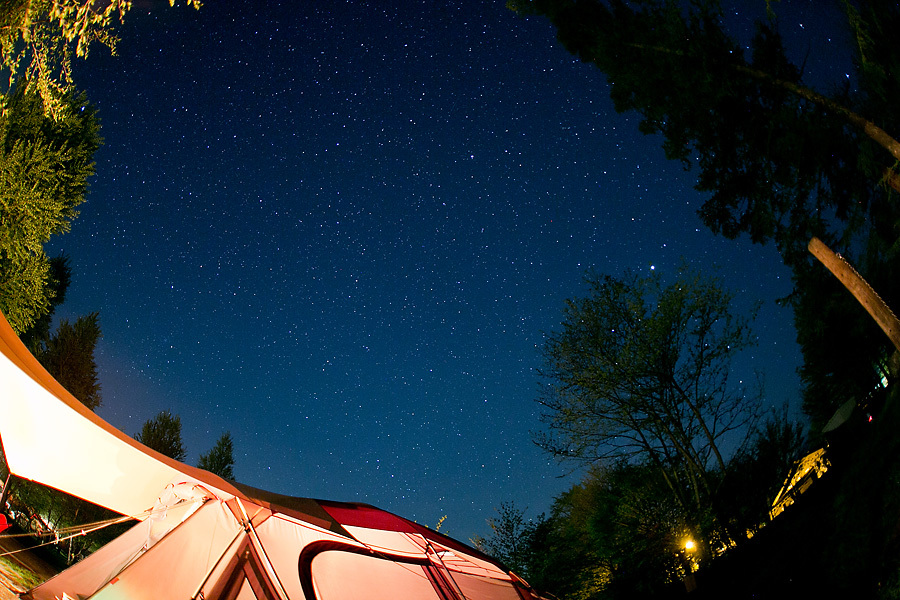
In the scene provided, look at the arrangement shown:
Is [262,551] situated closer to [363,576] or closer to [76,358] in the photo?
[363,576]

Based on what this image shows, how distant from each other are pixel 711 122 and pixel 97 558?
425 inches

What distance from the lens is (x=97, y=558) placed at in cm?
286

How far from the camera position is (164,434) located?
→ 733 inches

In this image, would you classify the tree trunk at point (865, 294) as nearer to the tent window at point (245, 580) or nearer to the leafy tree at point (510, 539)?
the tent window at point (245, 580)

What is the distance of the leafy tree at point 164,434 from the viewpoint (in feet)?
60.3

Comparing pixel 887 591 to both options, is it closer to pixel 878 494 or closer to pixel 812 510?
pixel 878 494

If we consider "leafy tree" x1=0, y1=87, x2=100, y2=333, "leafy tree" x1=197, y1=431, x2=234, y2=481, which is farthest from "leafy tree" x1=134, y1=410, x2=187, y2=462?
"leafy tree" x1=0, y1=87, x2=100, y2=333

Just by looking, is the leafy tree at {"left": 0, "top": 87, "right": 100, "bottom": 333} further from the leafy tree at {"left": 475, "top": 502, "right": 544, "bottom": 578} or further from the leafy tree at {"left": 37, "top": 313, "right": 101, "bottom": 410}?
the leafy tree at {"left": 475, "top": 502, "right": 544, "bottom": 578}

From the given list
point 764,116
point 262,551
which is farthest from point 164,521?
point 764,116

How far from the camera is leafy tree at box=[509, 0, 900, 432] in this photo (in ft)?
23.3

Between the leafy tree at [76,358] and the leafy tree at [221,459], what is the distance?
6.52 metres

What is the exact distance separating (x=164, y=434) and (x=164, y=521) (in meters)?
18.7

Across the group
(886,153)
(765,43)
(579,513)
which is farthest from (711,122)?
(579,513)

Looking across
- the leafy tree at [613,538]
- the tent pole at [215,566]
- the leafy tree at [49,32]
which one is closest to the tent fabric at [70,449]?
the tent pole at [215,566]
